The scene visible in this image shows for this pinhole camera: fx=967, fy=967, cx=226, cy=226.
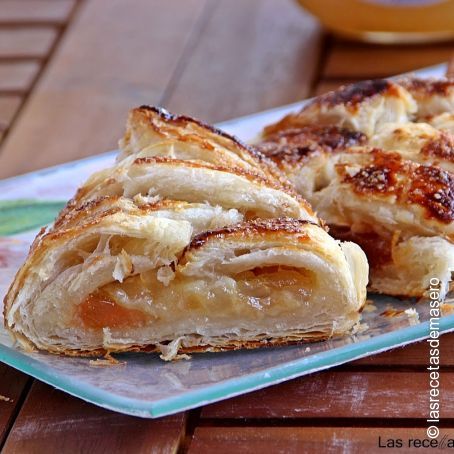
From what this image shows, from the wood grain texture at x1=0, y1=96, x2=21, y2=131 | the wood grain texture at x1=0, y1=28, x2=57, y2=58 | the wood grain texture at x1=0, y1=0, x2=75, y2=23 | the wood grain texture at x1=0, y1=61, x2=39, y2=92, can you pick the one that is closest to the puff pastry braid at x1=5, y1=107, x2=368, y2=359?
the wood grain texture at x1=0, y1=96, x2=21, y2=131

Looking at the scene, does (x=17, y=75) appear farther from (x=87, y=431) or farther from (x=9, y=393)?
(x=87, y=431)

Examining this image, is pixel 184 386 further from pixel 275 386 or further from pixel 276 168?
pixel 276 168

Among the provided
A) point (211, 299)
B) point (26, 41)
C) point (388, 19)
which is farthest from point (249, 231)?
point (26, 41)

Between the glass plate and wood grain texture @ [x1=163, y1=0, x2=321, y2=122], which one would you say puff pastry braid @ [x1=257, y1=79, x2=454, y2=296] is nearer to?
the glass plate

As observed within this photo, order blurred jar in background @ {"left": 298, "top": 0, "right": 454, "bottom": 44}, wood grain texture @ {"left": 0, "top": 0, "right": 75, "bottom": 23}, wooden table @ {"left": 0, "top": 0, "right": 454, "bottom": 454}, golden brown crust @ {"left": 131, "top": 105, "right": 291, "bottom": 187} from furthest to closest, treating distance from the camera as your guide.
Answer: wood grain texture @ {"left": 0, "top": 0, "right": 75, "bottom": 23}, blurred jar in background @ {"left": 298, "top": 0, "right": 454, "bottom": 44}, golden brown crust @ {"left": 131, "top": 105, "right": 291, "bottom": 187}, wooden table @ {"left": 0, "top": 0, "right": 454, "bottom": 454}

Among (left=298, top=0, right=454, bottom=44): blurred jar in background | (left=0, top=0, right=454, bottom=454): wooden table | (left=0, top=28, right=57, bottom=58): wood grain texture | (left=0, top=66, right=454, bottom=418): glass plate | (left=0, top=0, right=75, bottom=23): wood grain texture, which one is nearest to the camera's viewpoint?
(left=0, top=66, right=454, bottom=418): glass plate

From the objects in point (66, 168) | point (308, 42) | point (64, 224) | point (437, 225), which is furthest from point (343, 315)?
point (308, 42)

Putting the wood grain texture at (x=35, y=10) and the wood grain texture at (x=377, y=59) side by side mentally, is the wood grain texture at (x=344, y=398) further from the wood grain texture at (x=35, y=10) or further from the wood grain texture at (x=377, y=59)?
the wood grain texture at (x=35, y=10)
